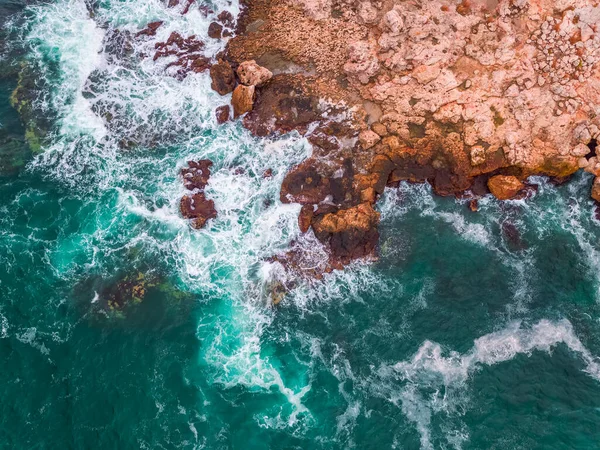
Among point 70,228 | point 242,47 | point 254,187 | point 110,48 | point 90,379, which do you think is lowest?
point 90,379

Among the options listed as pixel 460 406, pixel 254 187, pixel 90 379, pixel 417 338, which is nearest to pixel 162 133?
pixel 254 187

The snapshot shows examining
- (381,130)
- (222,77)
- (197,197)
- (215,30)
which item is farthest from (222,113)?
(381,130)

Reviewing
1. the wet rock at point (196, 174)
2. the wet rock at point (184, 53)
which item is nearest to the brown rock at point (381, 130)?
the wet rock at point (196, 174)

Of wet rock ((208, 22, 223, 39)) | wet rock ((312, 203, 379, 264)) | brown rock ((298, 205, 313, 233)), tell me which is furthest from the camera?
wet rock ((208, 22, 223, 39))

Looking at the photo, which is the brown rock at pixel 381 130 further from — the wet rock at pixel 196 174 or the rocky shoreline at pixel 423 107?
the wet rock at pixel 196 174

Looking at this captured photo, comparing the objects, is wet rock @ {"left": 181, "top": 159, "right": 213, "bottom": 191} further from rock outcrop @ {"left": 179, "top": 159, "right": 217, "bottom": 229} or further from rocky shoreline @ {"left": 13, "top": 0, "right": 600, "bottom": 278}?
rocky shoreline @ {"left": 13, "top": 0, "right": 600, "bottom": 278}

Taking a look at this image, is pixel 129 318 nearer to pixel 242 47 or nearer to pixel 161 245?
pixel 161 245

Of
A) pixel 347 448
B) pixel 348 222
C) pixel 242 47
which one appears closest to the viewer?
pixel 347 448

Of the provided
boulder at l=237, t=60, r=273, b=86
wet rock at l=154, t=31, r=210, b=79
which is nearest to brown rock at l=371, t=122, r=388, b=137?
boulder at l=237, t=60, r=273, b=86
